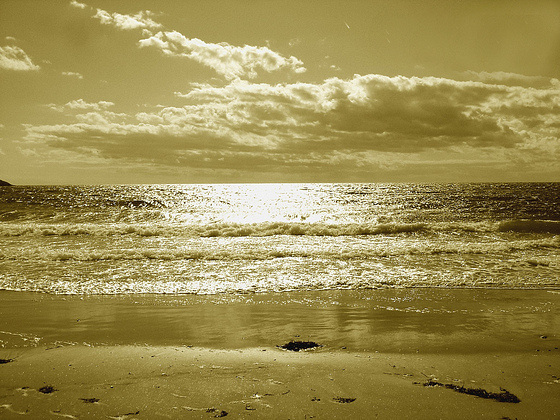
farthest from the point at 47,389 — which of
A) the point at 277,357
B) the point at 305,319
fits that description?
the point at 305,319

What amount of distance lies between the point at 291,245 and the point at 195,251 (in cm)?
533

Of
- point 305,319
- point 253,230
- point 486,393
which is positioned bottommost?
point 305,319

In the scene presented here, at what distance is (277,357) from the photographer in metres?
6.00

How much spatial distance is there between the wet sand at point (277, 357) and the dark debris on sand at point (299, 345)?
0.20m

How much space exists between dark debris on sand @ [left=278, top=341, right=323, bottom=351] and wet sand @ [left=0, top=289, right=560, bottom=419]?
0.20 metres

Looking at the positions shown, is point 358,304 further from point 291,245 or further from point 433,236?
point 433,236

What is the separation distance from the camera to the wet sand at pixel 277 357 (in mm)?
4516

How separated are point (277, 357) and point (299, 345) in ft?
2.21

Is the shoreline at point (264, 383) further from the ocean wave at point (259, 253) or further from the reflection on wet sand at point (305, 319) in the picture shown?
the ocean wave at point (259, 253)

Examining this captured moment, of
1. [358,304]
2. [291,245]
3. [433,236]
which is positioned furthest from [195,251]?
[433,236]

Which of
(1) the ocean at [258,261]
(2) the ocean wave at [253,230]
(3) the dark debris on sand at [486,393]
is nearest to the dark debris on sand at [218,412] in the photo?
(3) the dark debris on sand at [486,393]

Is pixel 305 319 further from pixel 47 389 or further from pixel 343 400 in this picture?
pixel 47 389

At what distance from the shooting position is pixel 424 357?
600 centimetres

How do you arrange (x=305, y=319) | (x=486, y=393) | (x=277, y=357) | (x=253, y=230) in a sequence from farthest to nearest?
(x=253, y=230), (x=305, y=319), (x=277, y=357), (x=486, y=393)
